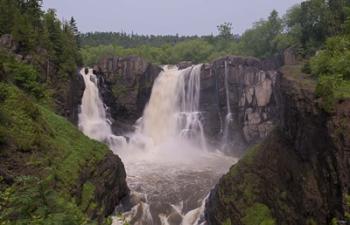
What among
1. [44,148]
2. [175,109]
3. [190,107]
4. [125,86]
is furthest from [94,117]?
[44,148]

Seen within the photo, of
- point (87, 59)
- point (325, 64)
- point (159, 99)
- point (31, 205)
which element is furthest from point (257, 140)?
point (87, 59)

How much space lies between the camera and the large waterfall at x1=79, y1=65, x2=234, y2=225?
20.9m

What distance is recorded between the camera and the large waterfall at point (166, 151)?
2088 centimetres

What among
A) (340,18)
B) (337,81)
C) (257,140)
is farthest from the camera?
(257,140)

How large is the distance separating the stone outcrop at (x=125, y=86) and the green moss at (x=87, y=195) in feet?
63.2

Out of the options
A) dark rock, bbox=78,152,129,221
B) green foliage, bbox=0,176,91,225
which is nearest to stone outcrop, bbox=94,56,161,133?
dark rock, bbox=78,152,129,221

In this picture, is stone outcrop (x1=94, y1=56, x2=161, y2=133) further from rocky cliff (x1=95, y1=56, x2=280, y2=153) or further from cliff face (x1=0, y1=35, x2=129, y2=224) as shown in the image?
cliff face (x1=0, y1=35, x2=129, y2=224)

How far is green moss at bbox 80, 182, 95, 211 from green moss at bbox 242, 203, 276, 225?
6.75 metres

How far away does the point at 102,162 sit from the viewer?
20172mm

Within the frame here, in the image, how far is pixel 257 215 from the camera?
651 inches

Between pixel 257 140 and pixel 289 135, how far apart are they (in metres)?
18.7

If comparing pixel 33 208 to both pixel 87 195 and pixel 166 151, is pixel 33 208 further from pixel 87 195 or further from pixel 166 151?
pixel 166 151

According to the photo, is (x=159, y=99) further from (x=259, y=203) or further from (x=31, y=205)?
(x=31, y=205)

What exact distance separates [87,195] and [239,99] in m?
22.9
